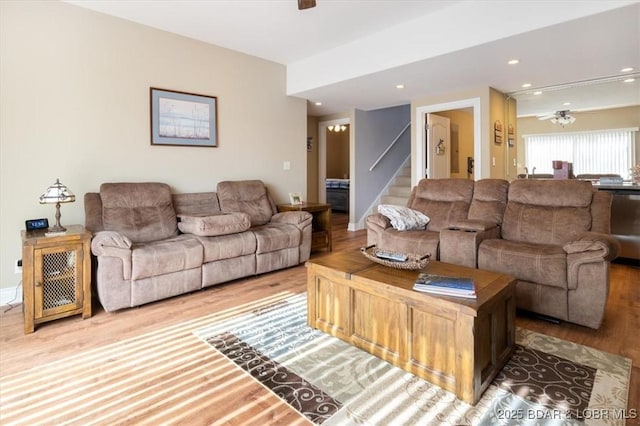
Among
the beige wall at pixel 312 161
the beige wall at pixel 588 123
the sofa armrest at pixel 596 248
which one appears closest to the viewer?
the sofa armrest at pixel 596 248

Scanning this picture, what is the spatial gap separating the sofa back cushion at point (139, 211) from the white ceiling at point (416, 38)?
1.70 meters

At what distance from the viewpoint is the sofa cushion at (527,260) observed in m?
2.40

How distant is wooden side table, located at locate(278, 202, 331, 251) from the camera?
4.48 meters

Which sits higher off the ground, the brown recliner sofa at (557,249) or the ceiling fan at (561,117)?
the ceiling fan at (561,117)

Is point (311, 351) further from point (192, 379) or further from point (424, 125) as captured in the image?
point (424, 125)

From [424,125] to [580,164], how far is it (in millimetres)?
3130

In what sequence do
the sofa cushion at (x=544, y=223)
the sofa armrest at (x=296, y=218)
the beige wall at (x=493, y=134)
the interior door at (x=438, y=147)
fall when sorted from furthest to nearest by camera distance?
the interior door at (x=438, y=147), the beige wall at (x=493, y=134), the sofa armrest at (x=296, y=218), the sofa cushion at (x=544, y=223)

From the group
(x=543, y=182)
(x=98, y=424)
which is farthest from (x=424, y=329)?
(x=543, y=182)

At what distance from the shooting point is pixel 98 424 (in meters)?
1.46

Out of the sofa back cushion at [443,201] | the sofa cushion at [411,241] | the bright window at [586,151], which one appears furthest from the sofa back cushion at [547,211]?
the bright window at [586,151]

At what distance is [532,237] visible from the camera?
297 centimetres

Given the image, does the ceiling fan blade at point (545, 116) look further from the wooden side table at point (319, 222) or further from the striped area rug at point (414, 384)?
the striped area rug at point (414, 384)

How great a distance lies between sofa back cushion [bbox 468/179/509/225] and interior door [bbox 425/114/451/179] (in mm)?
2324

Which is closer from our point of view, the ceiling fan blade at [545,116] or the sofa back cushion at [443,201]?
the sofa back cushion at [443,201]
